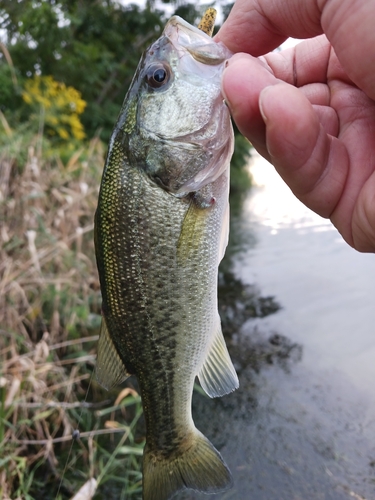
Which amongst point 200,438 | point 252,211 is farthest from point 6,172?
point 252,211

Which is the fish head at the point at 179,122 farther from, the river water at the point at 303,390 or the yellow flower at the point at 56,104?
the yellow flower at the point at 56,104

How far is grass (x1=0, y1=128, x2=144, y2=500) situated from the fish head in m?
1.84

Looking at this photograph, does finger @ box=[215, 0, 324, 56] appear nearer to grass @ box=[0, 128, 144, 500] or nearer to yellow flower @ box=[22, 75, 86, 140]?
grass @ box=[0, 128, 144, 500]

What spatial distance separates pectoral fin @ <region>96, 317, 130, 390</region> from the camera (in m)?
1.76

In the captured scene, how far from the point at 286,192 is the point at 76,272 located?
1396cm

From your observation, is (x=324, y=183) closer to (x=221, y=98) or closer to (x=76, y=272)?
(x=221, y=98)

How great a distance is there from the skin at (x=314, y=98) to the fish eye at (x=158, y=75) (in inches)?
12.3

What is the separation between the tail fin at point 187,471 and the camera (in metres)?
1.71

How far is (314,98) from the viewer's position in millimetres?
2053

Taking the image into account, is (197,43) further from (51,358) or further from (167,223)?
(51,358)

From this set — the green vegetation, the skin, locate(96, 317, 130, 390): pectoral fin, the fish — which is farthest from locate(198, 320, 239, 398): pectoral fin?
the skin

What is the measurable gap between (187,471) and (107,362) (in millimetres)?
553

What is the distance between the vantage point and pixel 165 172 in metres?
1.66

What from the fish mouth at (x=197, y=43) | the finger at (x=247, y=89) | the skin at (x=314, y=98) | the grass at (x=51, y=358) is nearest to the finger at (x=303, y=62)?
the skin at (x=314, y=98)
